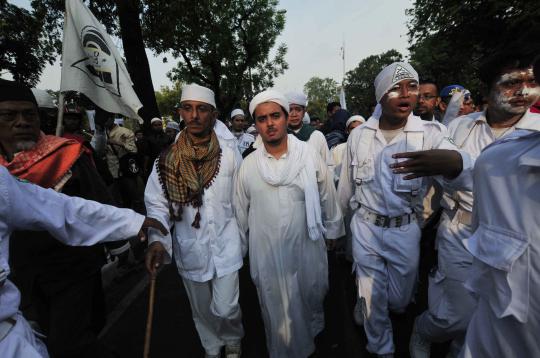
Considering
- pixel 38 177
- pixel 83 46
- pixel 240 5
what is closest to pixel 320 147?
pixel 83 46

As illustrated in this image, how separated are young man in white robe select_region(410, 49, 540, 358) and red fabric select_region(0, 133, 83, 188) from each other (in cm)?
265

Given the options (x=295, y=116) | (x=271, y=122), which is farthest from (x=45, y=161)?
(x=295, y=116)

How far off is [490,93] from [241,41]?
22.0 metres

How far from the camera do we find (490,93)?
2.41 meters

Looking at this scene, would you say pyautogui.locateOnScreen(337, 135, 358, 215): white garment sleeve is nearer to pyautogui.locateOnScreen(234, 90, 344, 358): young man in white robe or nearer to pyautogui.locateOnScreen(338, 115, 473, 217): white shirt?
pyautogui.locateOnScreen(338, 115, 473, 217): white shirt

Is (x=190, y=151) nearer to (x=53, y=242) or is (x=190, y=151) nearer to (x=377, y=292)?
(x=53, y=242)

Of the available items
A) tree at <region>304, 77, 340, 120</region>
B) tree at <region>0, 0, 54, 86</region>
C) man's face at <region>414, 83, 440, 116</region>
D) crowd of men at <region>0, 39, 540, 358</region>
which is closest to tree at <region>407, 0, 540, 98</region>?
man's face at <region>414, 83, 440, 116</region>

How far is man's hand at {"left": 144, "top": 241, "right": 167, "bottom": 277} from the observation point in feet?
7.63

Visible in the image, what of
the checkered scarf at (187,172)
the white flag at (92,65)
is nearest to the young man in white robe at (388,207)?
the checkered scarf at (187,172)

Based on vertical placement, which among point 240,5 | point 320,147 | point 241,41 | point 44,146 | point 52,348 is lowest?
point 52,348

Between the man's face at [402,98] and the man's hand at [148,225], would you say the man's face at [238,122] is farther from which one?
the man's hand at [148,225]

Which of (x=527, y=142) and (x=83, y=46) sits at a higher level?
(x=83, y=46)

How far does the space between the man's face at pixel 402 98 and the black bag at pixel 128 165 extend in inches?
227

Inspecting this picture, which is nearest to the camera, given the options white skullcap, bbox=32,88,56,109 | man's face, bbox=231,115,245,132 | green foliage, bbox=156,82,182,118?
white skullcap, bbox=32,88,56,109
